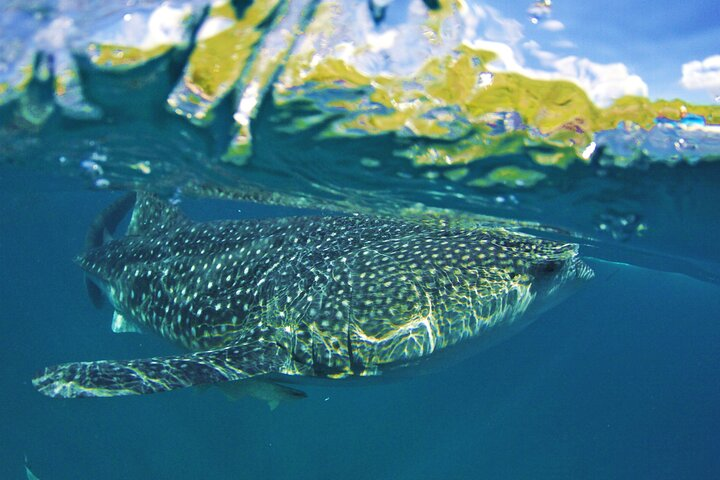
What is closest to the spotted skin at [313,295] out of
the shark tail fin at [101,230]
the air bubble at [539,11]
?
the shark tail fin at [101,230]

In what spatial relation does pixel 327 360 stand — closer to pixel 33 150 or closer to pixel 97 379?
pixel 97 379

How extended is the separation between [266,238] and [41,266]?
97337 mm

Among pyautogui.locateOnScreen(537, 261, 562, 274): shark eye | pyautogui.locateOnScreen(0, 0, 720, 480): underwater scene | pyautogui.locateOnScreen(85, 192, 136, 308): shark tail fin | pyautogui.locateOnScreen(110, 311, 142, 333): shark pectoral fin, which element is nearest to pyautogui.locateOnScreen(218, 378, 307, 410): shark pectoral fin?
→ pyautogui.locateOnScreen(0, 0, 720, 480): underwater scene

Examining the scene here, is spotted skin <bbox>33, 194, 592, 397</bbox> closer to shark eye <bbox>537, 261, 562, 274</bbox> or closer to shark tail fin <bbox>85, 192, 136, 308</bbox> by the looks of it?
shark eye <bbox>537, 261, 562, 274</bbox>

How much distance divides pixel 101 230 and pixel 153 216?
2.20 metres

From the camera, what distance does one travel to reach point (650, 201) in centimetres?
920

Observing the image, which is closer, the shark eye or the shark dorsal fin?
the shark eye

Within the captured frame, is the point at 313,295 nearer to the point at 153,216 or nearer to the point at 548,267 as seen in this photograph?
the point at 548,267

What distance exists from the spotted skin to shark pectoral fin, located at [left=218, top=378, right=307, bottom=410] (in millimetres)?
262

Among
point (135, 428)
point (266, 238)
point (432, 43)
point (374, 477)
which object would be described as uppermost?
point (432, 43)

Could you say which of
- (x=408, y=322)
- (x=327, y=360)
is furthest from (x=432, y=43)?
(x=327, y=360)

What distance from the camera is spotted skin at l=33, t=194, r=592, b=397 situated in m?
5.75

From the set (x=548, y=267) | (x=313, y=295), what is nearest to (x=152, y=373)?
(x=313, y=295)

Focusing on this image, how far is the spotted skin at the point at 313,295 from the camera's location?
575 centimetres
